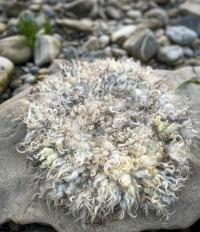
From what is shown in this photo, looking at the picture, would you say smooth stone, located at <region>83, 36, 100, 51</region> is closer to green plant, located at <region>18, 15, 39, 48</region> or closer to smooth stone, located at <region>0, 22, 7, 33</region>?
green plant, located at <region>18, 15, 39, 48</region>

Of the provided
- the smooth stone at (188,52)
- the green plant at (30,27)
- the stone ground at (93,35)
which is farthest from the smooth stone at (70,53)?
the smooth stone at (188,52)

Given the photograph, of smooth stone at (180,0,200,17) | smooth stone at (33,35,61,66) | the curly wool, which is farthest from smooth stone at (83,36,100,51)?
the curly wool

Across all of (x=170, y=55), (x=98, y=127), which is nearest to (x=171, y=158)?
(x=98, y=127)

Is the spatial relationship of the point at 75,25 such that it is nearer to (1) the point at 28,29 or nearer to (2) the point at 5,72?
(1) the point at 28,29

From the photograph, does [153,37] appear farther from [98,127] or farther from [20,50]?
[98,127]

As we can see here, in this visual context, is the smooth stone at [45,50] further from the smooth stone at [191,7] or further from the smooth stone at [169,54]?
the smooth stone at [191,7]
